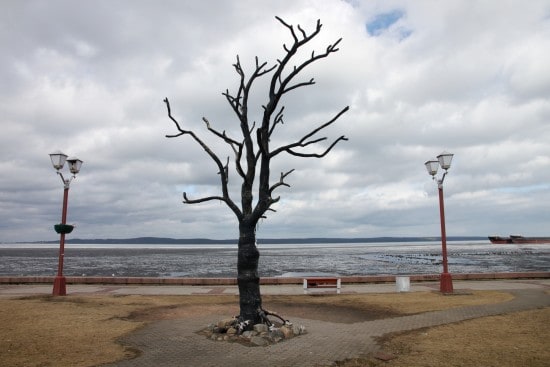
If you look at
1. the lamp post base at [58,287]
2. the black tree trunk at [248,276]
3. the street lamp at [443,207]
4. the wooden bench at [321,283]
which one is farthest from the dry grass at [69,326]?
the street lamp at [443,207]

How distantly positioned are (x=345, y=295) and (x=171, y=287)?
26.1 feet

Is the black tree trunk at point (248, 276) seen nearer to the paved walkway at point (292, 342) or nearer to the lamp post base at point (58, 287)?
the paved walkway at point (292, 342)

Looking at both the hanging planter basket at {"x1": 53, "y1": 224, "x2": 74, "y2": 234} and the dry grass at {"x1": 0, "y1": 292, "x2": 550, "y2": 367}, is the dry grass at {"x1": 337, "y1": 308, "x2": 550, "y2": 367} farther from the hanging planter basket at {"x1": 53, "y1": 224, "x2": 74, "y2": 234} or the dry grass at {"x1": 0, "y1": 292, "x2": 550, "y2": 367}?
the hanging planter basket at {"x1": 53, "y1": 224, "x2": 74, "y2": 234}

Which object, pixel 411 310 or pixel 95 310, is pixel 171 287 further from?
pixel 411 310

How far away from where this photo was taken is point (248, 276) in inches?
385

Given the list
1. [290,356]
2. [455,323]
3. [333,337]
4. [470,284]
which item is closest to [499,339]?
[455,323]

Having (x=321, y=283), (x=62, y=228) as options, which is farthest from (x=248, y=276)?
(x=62, y=228)

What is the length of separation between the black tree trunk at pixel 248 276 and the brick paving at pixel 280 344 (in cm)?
109

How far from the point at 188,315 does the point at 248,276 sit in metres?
3.23

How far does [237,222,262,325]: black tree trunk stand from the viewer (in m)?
9.59

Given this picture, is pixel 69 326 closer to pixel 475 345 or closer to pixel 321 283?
pixel 475 345

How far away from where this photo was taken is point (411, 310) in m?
12.6

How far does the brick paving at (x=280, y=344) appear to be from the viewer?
7.32 meters

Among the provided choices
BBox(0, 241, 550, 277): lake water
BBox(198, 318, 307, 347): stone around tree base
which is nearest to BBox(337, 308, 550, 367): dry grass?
BBox(198, 318, 307, 347): stone around tree base
